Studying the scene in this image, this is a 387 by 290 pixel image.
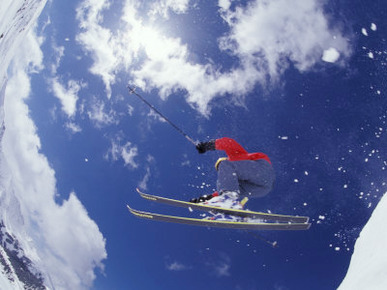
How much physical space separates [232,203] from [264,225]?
3.41ft

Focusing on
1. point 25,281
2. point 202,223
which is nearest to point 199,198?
point 202,223

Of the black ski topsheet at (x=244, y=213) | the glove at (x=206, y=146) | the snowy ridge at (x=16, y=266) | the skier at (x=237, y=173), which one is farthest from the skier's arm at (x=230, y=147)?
the snowy ridge at (x=16, y=266)

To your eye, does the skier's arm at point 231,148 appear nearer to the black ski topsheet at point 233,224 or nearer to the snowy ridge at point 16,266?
the black ski topsheet at point 233,224

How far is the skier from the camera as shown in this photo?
4992 millimetres

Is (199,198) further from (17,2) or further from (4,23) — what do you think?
(17,2)

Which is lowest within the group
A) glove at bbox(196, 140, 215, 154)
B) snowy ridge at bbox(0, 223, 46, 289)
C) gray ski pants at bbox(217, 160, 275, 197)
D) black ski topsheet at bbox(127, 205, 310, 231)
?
black ski topsheet at bbox(127, 205, 310, 231)

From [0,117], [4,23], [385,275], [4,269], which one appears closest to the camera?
[385,275]

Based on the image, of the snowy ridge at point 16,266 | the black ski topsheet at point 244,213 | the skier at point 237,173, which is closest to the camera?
the skier at point 237,173

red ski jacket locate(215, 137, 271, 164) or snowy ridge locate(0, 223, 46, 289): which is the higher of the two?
snowy ridge locate(0, 223, 46, 289)

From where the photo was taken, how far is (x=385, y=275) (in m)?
2.93

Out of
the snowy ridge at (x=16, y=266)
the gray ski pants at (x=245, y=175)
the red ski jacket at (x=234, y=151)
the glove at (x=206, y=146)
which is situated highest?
the snowy ridge at (x=16, y=266)

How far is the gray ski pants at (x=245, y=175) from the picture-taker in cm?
499

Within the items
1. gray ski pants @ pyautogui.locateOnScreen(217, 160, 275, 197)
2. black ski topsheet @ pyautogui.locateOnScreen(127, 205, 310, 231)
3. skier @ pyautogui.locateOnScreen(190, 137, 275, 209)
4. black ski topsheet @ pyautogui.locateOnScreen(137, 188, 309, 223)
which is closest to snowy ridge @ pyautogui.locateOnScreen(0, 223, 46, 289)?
black ski topsheet @ pyautogui.locateOnScreen(127, 205, 310, 231)

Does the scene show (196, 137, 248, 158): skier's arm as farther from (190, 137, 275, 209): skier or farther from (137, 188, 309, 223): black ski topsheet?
(137, 188, 309, 223): black ski topsheet
